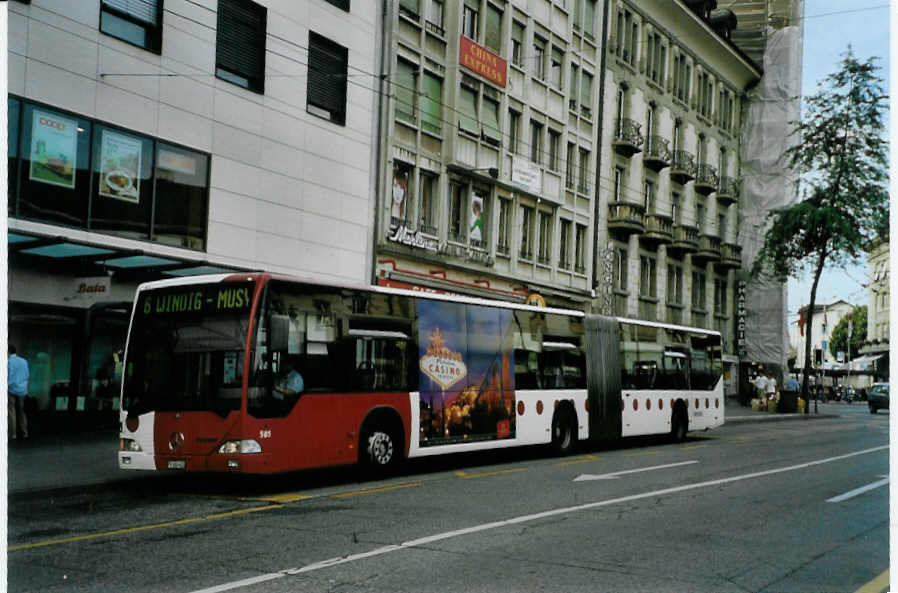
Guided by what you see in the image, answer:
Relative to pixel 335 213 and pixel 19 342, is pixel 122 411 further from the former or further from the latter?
pixel 335 213

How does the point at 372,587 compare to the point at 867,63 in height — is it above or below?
below

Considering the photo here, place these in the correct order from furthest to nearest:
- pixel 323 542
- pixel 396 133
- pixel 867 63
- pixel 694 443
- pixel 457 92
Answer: pixel 457 92 → pixel 396 133 → pixel 694 443 → pixel 867 63 → pixel 323 542

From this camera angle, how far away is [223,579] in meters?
7.57

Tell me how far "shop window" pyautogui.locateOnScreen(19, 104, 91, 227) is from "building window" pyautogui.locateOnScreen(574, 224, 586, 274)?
2360 cm

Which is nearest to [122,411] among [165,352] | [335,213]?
[165,352]

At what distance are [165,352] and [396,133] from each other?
16.3m

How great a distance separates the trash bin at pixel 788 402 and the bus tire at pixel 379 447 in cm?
3111

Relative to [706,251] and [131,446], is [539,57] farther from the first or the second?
[131,446]

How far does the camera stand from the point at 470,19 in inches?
1267

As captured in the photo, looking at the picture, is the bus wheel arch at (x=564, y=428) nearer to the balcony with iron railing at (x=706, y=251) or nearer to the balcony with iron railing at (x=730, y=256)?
the balcony with iron railing at (x=706, y=251)

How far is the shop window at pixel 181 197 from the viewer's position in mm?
21203

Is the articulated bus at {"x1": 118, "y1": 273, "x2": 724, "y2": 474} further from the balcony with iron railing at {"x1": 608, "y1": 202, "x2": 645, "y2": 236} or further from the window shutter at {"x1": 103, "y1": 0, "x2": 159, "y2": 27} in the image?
the balcony with iron railing at {"x1": 608, "y1": 202, "x2": 645, "y2": 236}

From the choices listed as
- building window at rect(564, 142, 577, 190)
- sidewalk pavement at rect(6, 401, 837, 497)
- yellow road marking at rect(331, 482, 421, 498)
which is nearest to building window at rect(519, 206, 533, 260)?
building window at rect(564, 142, 577, 190)

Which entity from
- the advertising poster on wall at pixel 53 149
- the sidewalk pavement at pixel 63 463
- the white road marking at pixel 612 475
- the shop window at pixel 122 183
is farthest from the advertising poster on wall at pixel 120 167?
the white road marking at pixel 612 475
